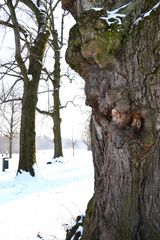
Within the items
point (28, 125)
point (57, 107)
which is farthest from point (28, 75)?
point (57, 107)

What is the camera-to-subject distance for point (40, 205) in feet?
27.8

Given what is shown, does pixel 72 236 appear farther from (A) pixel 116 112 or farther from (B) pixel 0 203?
(B) pixel 0 203

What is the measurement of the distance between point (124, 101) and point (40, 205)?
5.47 metres

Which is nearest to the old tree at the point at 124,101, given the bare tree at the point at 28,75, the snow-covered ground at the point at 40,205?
the snow-covered ground at the point at 40,205

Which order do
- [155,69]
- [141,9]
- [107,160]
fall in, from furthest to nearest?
[107,160], [141,9], [155,69]

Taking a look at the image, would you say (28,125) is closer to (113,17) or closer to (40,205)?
(40,205)

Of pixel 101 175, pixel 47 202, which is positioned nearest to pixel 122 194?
pixel 101 175

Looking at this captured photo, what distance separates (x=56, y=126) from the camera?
21.4m

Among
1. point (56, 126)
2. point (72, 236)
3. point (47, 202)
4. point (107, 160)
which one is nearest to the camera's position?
point (107, 160)

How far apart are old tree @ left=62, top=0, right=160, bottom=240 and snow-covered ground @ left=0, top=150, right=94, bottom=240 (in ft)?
6.23

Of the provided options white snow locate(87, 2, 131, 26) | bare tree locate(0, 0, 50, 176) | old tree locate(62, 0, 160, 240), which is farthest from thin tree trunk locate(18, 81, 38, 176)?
white snow locate(87, 2, 131, 26)

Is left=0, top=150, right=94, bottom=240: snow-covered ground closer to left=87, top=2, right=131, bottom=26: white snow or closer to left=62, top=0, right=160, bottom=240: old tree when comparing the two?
left=62, top=0, right=160, bottom=240: old tree

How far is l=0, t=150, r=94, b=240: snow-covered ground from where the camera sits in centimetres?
618

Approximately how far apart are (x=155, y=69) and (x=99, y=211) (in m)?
1.58
